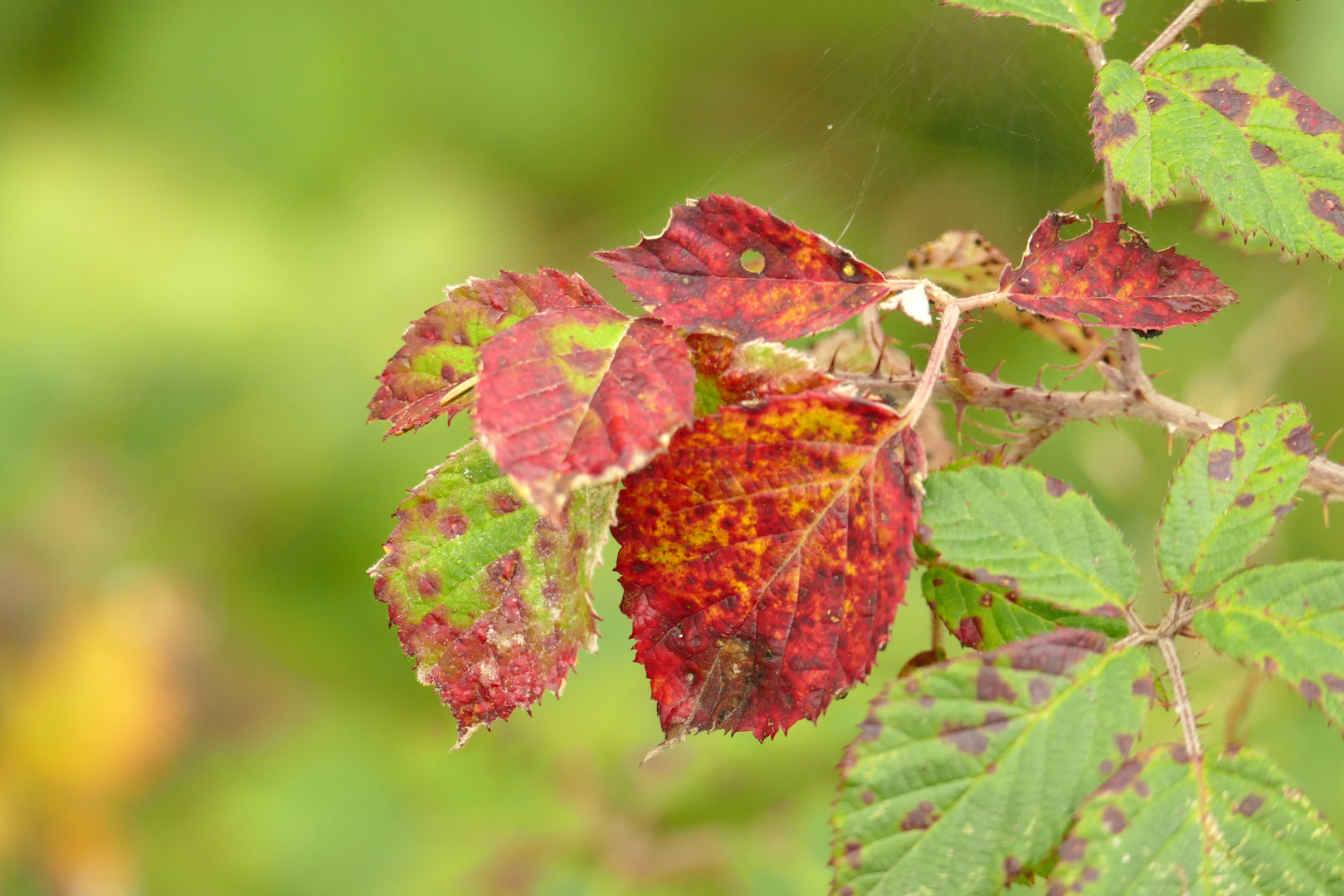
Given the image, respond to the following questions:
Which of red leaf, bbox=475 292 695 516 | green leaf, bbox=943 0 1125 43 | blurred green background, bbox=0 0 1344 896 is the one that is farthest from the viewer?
blurred green background, bbox=0 0 1344 896

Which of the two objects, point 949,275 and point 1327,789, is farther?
point 1327,789

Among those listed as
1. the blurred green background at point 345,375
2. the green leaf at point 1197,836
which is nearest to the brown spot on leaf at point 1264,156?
the green leaf at point 1197,836

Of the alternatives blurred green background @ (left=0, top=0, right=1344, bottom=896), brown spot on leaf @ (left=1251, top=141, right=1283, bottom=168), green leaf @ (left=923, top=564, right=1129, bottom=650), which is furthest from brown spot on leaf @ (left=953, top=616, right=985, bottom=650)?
blurred green background @ (left=0, top=0, right=1344, bottom=896)

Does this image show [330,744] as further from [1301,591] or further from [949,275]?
[1301,591]

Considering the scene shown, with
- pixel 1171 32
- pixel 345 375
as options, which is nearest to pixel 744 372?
pixel 1171 32

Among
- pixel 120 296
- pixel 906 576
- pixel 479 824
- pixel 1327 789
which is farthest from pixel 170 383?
pixel 1327 789

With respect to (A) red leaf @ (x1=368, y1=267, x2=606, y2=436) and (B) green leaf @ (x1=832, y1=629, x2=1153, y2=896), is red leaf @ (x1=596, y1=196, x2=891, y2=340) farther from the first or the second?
(B) green leaf @ (x1=832, y1=629, x2=1153, y2=896)
